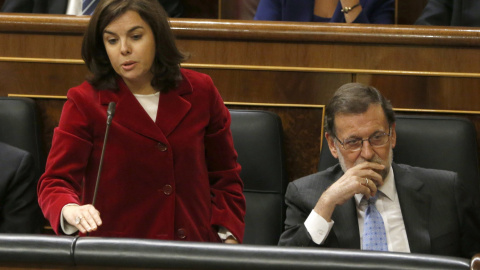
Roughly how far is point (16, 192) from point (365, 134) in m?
0.64

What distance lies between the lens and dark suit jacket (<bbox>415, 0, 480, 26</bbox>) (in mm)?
1745

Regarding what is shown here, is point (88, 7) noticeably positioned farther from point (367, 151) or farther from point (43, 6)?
point (367, 151)

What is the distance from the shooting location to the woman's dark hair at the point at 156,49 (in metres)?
1.11

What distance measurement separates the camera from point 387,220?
1.31 m

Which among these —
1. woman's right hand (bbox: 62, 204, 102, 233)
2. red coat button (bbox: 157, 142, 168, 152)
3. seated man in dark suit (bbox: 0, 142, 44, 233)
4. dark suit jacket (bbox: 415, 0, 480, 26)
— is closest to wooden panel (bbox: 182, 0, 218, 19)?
dark suit jacket (bbox: 415, 0, 480, 26)

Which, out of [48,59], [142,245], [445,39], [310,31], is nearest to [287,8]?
[310,31]

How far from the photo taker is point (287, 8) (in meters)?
1.81

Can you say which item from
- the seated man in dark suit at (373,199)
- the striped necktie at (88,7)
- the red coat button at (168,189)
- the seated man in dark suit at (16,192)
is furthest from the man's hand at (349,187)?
the striped necktie at (88,7)

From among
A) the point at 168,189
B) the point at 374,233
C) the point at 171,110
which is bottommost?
the point at 374,233

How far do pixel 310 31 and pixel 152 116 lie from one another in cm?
55

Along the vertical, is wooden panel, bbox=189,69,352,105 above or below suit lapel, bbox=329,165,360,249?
above

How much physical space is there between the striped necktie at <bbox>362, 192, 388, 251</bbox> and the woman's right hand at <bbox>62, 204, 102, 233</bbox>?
501mm

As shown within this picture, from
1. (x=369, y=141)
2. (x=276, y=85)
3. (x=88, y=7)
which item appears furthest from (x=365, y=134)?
(x=88, y=7)

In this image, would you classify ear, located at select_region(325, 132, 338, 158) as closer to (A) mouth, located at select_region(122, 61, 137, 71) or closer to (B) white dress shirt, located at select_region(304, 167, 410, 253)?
(B) white dress shirt, located at select_region(304, 167, 410, 253)
